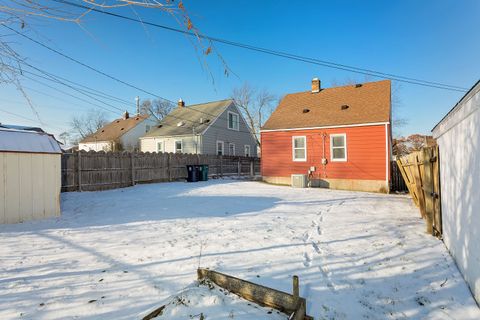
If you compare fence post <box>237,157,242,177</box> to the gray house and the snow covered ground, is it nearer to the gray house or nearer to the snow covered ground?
the gray house

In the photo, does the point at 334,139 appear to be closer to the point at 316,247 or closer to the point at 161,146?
the point at 316,247

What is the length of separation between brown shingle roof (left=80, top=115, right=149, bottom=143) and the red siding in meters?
22.5

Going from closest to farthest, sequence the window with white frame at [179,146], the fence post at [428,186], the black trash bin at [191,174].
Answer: the fence post at [428,186] < the black trash bin at [191,174] < the window with white frame at [179,146]

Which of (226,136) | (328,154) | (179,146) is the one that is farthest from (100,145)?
(328,154)

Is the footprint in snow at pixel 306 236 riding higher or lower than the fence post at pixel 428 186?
lower

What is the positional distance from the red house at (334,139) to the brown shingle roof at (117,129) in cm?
2252

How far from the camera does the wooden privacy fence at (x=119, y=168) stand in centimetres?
1180

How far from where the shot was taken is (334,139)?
551 inches

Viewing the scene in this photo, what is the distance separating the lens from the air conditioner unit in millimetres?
13855

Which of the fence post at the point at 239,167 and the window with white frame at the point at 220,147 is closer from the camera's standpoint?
the fence post at the point at 239,167

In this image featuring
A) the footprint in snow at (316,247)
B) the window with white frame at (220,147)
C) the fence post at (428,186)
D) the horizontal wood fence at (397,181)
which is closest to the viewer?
the footprint in snow at (316,247)

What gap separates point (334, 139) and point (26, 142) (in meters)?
12.6

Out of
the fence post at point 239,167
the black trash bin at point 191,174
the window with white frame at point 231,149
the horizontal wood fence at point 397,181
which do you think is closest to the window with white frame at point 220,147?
the window with white frame at point 231,149

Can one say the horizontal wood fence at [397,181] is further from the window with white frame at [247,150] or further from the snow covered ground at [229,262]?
the window with white frame at [247,150]
